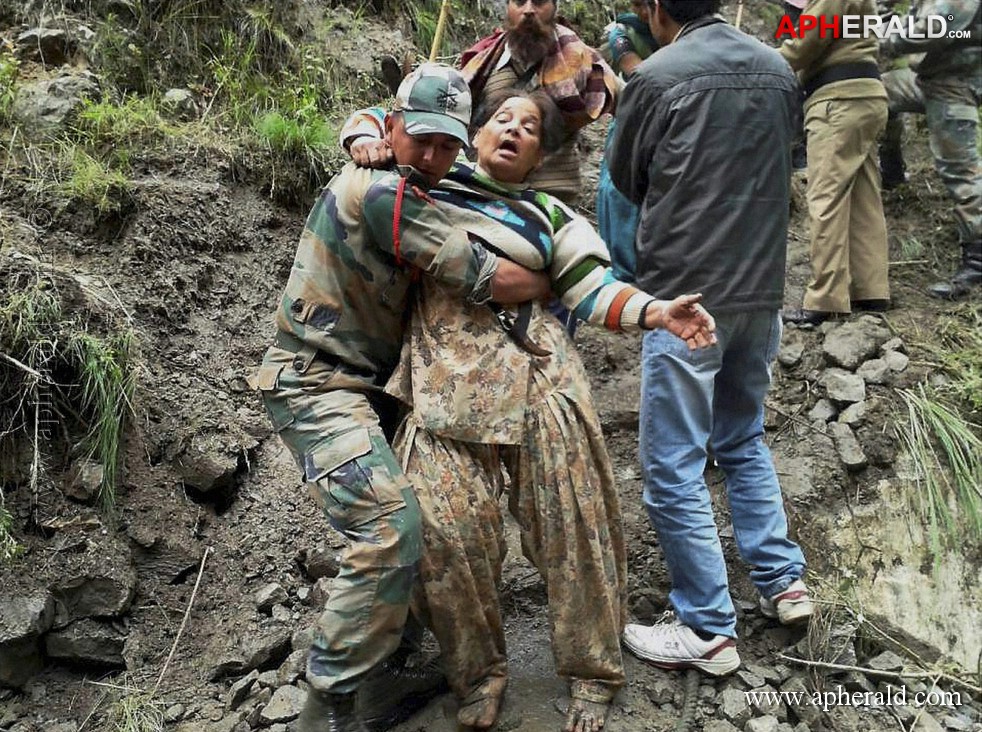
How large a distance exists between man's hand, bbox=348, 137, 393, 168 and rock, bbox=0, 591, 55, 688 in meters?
1.99

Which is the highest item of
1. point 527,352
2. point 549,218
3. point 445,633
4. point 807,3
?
point 807,3

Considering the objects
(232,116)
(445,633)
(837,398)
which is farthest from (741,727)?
(232,116)

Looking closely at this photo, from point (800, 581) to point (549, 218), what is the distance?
5.53ft

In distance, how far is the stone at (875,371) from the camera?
15.2 feet

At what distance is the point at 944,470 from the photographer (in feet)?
14.2

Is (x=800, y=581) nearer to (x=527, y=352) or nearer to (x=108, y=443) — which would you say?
(x=527, y=352)

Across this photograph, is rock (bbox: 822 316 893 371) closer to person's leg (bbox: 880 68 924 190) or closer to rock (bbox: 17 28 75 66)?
person's leg (bbox: 880 68 924 190)

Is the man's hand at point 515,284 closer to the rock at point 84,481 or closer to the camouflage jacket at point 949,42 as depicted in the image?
the rock at point 84,481

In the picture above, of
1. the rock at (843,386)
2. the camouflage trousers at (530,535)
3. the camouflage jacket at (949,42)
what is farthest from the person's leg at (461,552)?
the camouflage jacket at (949,42)

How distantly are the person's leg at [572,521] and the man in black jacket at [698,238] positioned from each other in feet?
1.06

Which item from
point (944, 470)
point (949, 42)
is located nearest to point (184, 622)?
point (944, 470)

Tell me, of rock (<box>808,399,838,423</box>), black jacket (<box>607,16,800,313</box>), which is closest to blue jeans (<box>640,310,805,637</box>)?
black jacket (<box>607,16,800,313</box>)

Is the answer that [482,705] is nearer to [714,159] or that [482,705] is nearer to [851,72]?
[714,159]

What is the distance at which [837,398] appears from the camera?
4.56 metres
